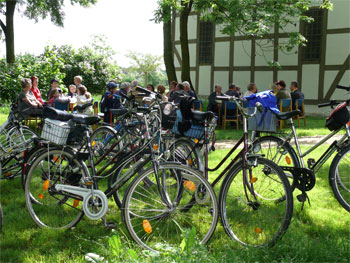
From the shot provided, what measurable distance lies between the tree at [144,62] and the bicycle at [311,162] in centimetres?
5326

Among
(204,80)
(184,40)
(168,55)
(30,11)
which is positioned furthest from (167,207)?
(30,11)

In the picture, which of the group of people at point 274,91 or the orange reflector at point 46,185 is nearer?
the orange reflector at point 46,185

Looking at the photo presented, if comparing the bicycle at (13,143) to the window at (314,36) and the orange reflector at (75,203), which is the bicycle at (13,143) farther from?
the window at (314,36)

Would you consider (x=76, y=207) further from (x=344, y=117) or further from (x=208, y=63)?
(x=208, y=63)

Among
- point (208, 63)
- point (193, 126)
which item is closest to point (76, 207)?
point (193, 126)

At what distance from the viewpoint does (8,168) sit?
551 cm

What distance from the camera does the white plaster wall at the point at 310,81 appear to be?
17156 millimetres

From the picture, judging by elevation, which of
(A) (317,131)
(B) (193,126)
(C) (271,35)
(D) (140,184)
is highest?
(C) (271,35)

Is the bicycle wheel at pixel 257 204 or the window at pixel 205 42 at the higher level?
the window at pixel 205 42

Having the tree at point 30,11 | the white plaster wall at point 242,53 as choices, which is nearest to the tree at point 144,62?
the tree at point 30,11

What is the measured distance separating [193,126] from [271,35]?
15062 millimetres

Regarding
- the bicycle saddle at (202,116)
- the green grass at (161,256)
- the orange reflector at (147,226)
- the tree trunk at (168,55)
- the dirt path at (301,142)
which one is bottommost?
the dirt path at (301,142)

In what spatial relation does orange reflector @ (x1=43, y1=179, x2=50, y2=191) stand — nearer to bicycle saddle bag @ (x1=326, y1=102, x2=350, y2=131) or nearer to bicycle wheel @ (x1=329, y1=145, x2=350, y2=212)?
bicycle wheel @ (x1=329, y1=145, x2=350, y2=212)

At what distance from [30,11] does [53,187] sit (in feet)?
73.4
